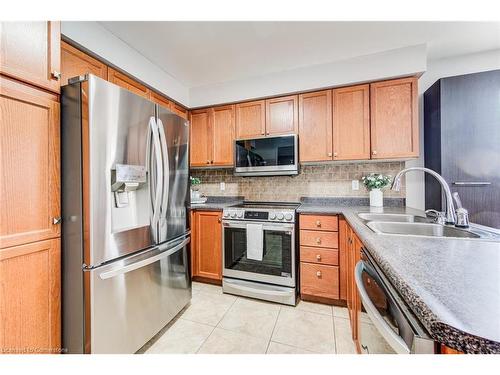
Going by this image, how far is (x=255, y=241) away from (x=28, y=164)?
1.69 metres

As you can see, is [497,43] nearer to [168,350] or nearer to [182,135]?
[182,135]

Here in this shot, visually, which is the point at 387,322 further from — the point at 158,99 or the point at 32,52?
the point at 158,99

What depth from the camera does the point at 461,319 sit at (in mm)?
404

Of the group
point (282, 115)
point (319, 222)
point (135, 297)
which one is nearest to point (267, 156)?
point (282, 115)

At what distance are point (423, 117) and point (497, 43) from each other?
78 centimetres

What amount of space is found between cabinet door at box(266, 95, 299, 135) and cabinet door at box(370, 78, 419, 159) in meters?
0.78

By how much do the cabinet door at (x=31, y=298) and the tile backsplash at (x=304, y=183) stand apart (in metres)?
2.06

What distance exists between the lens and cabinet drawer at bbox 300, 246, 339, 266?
1937 mm

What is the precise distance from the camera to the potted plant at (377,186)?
2.25m

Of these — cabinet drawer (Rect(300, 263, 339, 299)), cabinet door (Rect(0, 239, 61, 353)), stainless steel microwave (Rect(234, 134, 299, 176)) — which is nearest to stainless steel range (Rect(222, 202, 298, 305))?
cabinet drawer (Rect(300, 263, 339, 299))

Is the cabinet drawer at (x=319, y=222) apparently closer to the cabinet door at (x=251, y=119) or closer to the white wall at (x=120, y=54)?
the cabinet door at (x=251, y=119)

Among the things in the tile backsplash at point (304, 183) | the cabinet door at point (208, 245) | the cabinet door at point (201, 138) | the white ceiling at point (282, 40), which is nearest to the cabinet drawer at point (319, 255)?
the tile backsplash at point (304, 183)

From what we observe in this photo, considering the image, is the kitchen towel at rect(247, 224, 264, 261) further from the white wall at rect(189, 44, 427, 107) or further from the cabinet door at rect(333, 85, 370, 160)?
the white wall at rect(189, 44, 427, 107)
